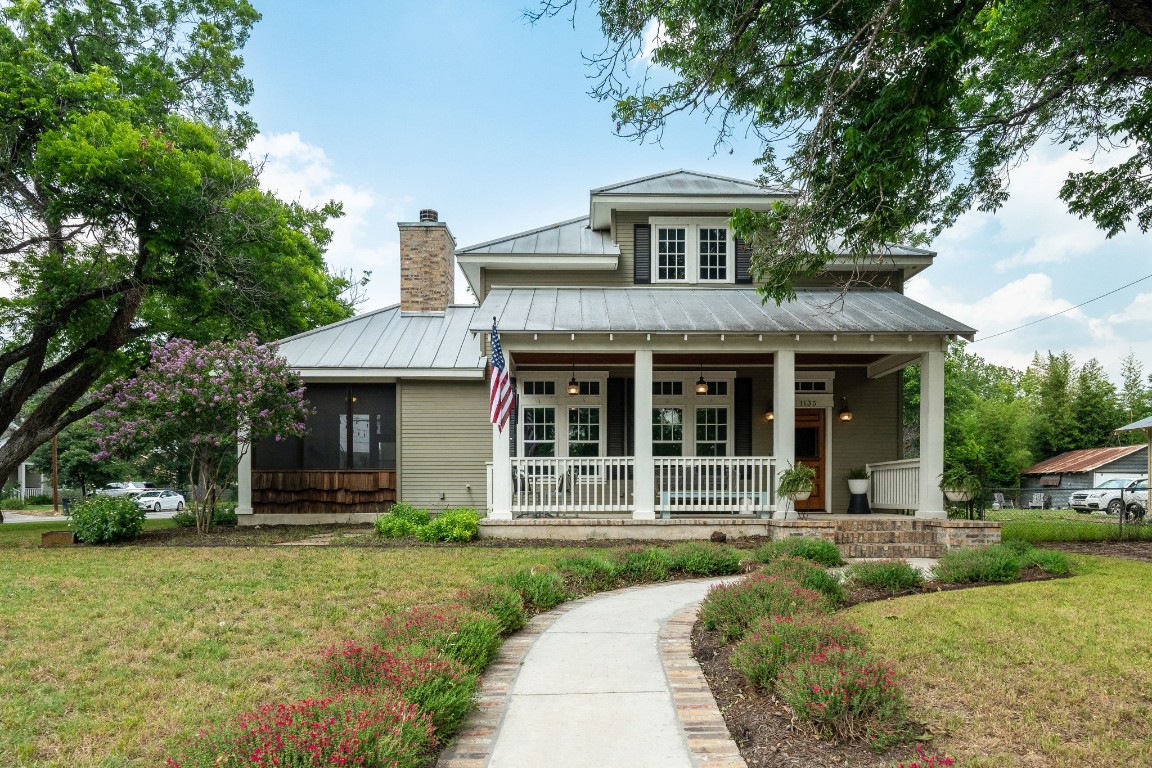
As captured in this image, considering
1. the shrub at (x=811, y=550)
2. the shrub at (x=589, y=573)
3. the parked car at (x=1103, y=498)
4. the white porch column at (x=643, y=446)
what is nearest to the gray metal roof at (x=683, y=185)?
the white porch column at (x=643, y=446)

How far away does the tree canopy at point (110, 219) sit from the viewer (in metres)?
12.7

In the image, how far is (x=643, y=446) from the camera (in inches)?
424

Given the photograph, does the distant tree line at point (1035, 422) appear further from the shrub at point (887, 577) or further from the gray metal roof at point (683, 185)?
the shrub at point (887, 577)

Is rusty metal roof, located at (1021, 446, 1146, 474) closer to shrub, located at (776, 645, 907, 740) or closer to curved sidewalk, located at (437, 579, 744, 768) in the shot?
curved sidewalk, located at (437, 579, 744, 768)

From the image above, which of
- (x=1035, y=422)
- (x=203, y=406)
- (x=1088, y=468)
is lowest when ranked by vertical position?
(x=1088, y=468)

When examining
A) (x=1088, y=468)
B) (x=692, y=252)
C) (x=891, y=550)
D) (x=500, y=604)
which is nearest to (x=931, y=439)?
(x=891, y=550)

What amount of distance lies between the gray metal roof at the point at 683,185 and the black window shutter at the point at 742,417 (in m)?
3.76

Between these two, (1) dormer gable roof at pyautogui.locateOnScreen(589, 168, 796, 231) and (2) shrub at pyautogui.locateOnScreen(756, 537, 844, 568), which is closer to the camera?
(2) shrub at pyautogui.locateOnScreen(756, 537, 844, 568)

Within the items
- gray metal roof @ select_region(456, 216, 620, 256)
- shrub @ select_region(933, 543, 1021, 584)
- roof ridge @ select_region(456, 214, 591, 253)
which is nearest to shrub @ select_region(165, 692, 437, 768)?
shrub @ select_region(933, 543, 1021, 584)

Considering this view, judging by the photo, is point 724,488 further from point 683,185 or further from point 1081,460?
point 1081,460

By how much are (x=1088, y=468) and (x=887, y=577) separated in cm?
3276

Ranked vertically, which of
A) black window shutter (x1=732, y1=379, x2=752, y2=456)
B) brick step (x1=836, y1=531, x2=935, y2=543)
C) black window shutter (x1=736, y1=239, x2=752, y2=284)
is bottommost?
brick step (x1=836, y1=531, x2=935, y2=543)

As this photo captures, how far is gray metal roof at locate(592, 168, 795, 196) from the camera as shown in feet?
41.8

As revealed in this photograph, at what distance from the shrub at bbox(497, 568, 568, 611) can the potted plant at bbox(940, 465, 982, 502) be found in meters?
7.07
